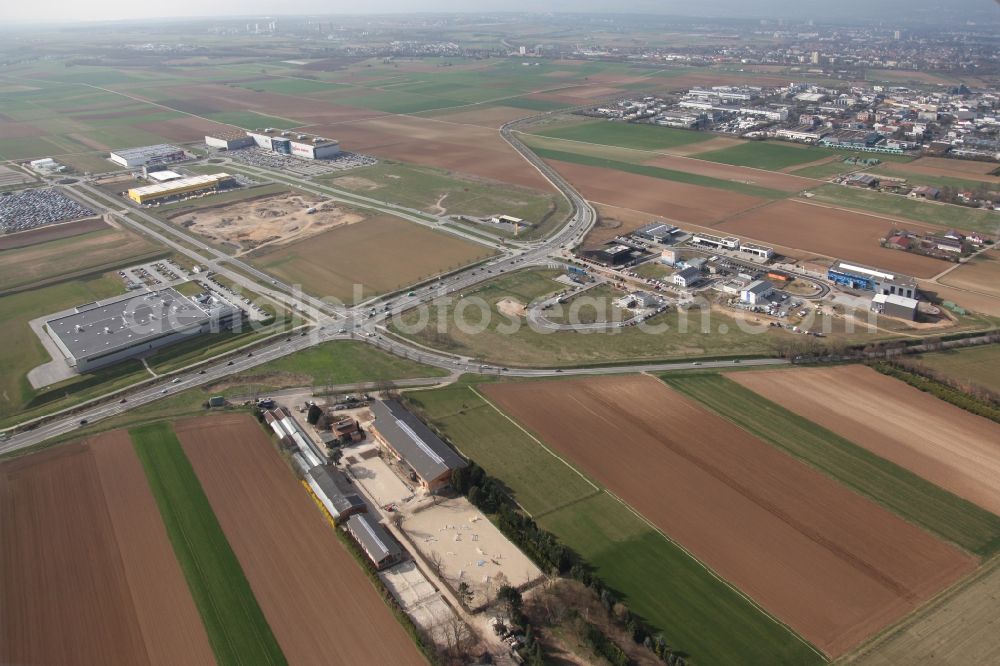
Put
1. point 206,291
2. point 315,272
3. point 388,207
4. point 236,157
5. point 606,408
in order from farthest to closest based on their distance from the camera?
point 236,157 → point 388,207 → point 315,272 → point 206,291 → point 606,408

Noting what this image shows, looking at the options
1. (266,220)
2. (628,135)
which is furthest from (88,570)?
(628,135)

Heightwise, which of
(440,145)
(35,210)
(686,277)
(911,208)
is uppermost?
(440,145)

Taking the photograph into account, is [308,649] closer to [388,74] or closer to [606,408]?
[606,408]

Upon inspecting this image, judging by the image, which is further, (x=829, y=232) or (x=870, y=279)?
(x=829, y=232)

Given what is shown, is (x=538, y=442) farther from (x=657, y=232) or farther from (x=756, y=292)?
(x=657, y=232)

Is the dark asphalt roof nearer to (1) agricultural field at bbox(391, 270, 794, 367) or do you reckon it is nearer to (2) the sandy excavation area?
(1) agricultural field at bbox(391, 270, 794, 367)

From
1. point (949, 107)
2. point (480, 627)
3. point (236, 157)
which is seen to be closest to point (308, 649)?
point (480, 627)

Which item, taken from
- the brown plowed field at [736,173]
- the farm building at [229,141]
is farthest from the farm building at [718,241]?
the farm building at [229,141]
